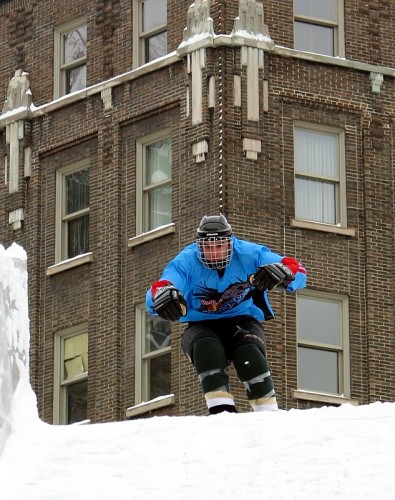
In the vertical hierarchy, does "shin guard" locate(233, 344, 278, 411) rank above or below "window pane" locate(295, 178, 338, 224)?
below

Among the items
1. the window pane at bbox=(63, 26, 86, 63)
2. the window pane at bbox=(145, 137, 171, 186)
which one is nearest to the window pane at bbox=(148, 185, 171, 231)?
the window pane at bbox=(145, 137, 171, 186)

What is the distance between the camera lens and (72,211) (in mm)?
39938

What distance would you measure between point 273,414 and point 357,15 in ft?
82.5

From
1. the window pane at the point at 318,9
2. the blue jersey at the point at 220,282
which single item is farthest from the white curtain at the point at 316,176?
the blue jersey at the point at 220,282

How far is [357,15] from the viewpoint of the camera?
128 feet

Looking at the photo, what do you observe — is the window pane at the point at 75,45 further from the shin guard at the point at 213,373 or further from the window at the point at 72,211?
the shin guard at the point at 213,373

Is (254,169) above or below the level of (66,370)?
above

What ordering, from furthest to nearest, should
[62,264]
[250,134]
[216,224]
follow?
1. [62,264]
2. [250,134]
3. [216,224]

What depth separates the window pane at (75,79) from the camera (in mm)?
40375

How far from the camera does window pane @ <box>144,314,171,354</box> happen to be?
123 feet

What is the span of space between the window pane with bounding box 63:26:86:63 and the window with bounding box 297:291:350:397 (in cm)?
665

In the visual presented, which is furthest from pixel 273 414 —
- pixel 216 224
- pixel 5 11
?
pixel 5 11

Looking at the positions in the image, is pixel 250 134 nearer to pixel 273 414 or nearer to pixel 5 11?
pixel 5 11

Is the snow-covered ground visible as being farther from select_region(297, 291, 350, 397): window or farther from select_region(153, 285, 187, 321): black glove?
select_region(297, 291, 350, 397): window
